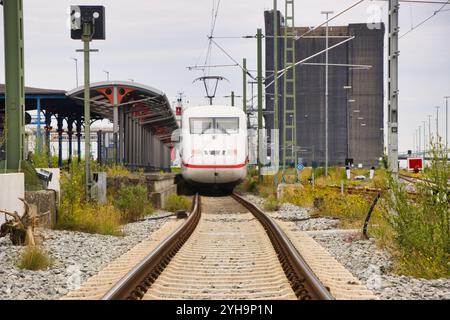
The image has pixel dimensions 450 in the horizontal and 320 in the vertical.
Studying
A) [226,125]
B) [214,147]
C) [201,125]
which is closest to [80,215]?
[214,147]

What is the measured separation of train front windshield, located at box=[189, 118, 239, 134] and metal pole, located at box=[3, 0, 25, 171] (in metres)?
11.5

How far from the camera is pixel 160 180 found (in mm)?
23531

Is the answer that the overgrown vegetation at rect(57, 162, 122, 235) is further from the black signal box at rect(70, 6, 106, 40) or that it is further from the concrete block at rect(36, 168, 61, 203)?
the black signal box at rect(70, 6, 106, 40)

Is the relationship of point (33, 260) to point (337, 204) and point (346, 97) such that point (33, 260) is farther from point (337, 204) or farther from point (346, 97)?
point (346, 97)

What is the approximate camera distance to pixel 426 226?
9.73 metres

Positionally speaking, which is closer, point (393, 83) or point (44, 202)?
point (393, 83)

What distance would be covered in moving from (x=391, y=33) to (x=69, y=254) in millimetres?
6852

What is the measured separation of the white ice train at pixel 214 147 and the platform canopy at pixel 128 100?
2.66 metres

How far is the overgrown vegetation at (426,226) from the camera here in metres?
9.06

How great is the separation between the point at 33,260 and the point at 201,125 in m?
16.3

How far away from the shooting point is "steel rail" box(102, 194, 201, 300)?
276 inches
